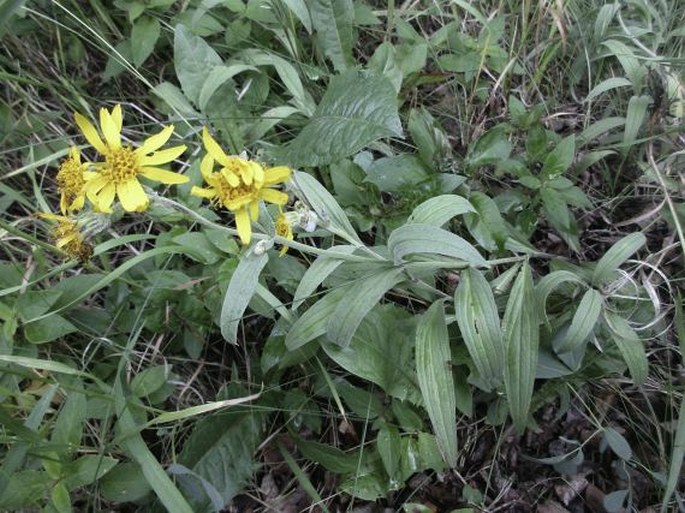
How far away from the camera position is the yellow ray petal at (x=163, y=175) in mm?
1754

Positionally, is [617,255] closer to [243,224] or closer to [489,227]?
[489,227]

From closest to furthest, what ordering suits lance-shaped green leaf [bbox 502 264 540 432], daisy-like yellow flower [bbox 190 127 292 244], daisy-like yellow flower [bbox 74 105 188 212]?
daisy-like yellow flower [bbox 190 127 292 244] < daisy-like yellow flower [bbox 74 105 188 212] < lance-shaped green leaf [bbox 502 264 540 432]

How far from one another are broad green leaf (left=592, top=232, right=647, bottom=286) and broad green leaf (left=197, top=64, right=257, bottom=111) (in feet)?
5.16

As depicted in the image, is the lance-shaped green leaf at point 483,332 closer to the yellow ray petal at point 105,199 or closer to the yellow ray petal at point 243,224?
the yellow ray petal at point 243,224

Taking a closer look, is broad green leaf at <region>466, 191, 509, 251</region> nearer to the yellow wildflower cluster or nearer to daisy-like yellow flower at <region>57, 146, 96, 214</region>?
the yellow wildflower cluster

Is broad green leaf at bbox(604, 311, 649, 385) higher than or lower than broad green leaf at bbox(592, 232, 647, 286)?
lower

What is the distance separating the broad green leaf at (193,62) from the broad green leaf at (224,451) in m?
1.32

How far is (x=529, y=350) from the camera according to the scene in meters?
2.01

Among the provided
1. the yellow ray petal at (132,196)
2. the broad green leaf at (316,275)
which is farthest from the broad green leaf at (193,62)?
the broad green leaf at (316,275)

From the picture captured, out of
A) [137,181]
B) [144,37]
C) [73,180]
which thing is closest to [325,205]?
[137,181]

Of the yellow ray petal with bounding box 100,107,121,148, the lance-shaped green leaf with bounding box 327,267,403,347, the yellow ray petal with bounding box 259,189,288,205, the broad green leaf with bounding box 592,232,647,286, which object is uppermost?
the yellow ray petal with bounding box 100,107,121,148

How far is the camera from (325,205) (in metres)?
2.12

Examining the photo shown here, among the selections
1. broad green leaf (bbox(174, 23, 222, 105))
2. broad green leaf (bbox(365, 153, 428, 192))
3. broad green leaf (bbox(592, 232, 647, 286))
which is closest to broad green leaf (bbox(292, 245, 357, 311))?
broad green leaf (bbox(365, 153, 428, 192))

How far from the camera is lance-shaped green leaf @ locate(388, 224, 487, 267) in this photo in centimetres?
183
